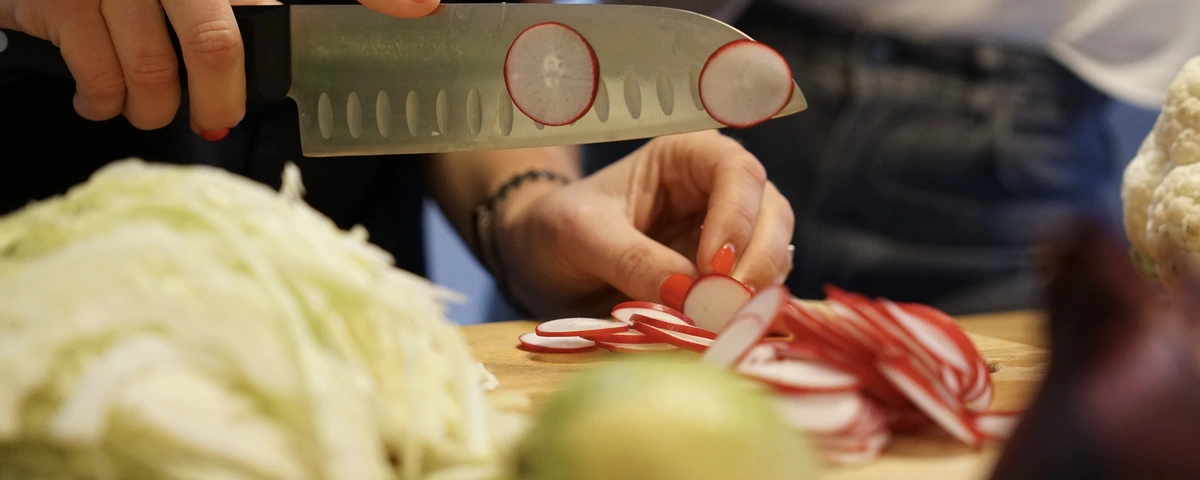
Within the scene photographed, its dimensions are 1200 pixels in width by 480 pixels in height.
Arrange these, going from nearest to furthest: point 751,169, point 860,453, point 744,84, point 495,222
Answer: point 860,453
point 744,84
point 751,169
point 495,222

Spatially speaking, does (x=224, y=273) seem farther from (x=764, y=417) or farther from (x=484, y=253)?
(x=484, y=253)

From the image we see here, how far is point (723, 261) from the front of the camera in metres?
1.39

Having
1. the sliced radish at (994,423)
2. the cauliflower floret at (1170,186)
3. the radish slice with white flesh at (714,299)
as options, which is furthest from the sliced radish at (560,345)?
the cauliflower floret at (1170,186)

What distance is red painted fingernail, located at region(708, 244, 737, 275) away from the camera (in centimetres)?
138

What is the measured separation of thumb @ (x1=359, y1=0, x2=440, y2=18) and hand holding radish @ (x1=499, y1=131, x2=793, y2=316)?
0.44 meters

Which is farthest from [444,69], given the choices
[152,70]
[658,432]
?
[658,432]

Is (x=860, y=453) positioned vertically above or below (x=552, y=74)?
below

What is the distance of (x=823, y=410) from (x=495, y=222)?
1.17m

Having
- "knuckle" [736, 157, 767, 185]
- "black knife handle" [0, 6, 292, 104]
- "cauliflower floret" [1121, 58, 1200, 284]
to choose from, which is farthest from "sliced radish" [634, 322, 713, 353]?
"cauliflower floret" [1121, 58, 1200, 284]

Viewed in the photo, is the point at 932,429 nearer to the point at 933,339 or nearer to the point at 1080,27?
the point at 933,339

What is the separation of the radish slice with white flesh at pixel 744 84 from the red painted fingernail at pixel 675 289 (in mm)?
237

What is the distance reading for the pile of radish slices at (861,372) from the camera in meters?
0.73

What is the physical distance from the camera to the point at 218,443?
0.54 m

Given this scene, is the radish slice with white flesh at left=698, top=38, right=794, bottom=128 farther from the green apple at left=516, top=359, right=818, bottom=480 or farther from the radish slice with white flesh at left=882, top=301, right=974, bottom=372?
the green apple at left=516, top=359, right=818, bottom=480
